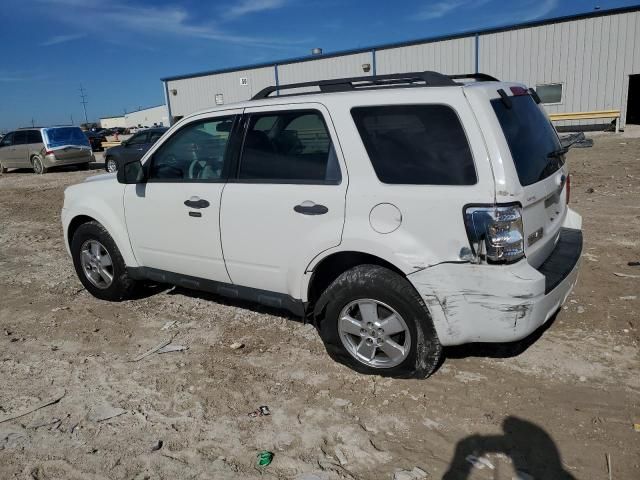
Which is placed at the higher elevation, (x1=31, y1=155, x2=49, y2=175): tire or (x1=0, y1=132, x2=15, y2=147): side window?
(x1=0, y1=132, x2=15, y2=147): side window

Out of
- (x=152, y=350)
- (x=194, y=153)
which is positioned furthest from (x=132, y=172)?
(x=152, y=350)

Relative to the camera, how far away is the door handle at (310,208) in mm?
3502

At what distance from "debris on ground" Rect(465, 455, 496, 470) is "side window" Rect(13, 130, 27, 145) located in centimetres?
2244

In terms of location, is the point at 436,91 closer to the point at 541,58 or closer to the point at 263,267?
the point at 263,267

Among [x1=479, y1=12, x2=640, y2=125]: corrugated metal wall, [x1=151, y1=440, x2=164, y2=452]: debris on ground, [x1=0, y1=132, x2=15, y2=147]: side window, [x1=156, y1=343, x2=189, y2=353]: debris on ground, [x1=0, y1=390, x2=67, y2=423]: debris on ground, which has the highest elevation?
[x1=479, y1=12, x2=640, y2=125]: corrugated metal wall

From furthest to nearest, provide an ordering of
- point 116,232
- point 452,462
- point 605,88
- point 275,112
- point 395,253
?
point 605,88, point 116,232, point 275,112, point 395,253, point 452,462

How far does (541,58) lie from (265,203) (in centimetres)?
2225

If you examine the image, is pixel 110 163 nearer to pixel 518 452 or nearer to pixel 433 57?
pixel 433 57

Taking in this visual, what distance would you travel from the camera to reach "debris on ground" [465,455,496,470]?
273 cm

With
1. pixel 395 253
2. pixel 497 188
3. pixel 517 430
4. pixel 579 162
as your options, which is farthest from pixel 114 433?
pixel 579 162

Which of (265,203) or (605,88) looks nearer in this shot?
(265,203)

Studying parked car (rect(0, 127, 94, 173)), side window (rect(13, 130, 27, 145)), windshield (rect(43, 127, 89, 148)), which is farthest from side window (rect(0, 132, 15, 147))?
windshield (rect(43, 127, 89, 148))

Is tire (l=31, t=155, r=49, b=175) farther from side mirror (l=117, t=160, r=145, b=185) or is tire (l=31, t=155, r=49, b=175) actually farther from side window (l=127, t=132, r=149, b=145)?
side mirror (l=117, t=160, r=145, b=185)

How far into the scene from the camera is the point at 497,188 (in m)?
2.92
